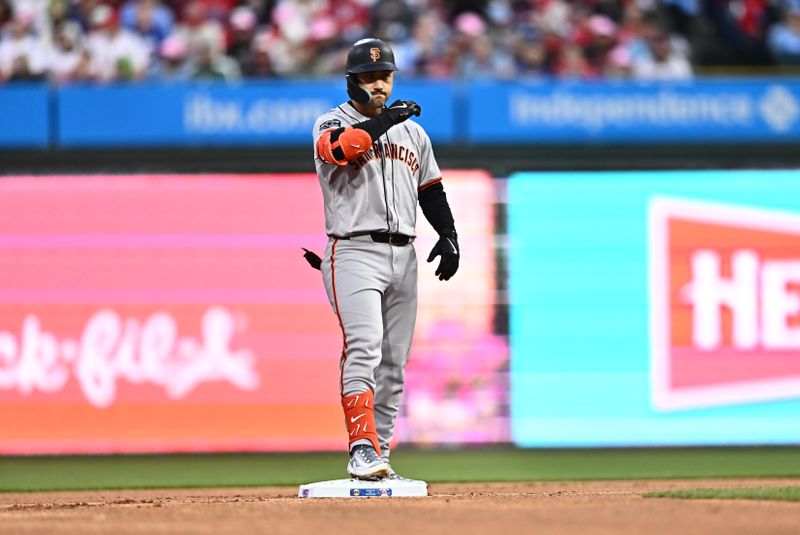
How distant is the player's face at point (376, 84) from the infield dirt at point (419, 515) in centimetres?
190

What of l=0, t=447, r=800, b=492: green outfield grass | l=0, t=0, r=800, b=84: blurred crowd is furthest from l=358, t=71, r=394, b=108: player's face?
l=0, t=0, r=800, b=84: blurred crowd

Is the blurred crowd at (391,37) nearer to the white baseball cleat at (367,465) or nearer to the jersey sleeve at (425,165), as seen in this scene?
the jersey sleeve at (425,165)

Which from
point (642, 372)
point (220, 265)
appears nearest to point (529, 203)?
point (642, 372)

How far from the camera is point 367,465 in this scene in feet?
23.7

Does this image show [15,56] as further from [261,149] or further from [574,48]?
[574,48]

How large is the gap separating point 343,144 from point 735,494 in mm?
2468

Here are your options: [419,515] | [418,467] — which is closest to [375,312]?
[419,515]

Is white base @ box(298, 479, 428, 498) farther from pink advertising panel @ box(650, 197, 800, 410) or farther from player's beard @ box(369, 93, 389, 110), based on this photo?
pink advertising panel @ box(650, 197, 800, 410)

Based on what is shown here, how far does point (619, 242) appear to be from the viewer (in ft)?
40.5

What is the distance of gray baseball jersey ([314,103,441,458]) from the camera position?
290 inches

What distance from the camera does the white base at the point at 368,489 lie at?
7.20 m

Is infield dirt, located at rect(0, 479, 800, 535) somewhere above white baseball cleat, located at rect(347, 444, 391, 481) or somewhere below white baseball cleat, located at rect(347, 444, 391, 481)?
below

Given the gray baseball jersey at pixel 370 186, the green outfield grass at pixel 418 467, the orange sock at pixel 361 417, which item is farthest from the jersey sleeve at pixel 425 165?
the green outfield grass at pixel 418 467

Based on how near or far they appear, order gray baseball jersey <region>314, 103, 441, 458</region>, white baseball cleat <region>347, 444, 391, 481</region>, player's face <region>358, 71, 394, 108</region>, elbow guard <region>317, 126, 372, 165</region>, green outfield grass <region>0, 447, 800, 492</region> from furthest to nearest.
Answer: green outfield grass <region>0, 447, 800, 492</region>, player's face <region>358, 71, 394, 108</region>, gray baseball jersey <region>314, 103, 441, 458</region>, white baseball cleat <region>347, 444, 391, 481</region>, elbow guard <region>317, 126, 372, 165</region>
